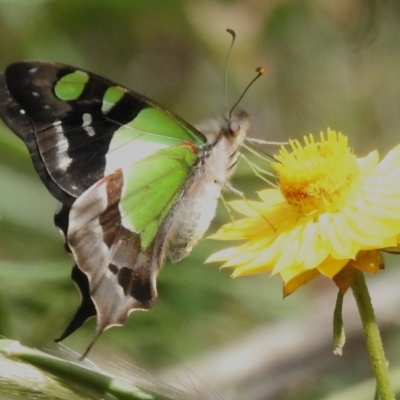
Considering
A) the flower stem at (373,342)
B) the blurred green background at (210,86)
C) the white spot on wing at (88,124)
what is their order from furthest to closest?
1. the blurred green background at (210,86)
2. the white spot on wing at (88,124)
3. the flower stem at (373,342)

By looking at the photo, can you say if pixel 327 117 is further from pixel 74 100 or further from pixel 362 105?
pixel 74 100

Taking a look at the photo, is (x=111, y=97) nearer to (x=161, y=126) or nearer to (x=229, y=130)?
(x=161, y=126)

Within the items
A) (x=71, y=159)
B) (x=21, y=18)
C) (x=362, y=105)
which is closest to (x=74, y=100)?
(x=71, y=159)

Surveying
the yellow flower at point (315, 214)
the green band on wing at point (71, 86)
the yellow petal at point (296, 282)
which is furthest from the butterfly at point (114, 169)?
the yellow petal at point (296, 282)

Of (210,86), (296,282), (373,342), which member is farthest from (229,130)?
(210,86)

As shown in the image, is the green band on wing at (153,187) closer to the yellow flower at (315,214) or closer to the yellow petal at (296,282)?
the yellow flower at (315,214)

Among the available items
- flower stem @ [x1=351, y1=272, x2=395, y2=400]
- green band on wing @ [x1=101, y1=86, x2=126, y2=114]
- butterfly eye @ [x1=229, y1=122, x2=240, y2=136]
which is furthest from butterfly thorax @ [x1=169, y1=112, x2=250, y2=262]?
flower stem @ [x1=351, y1=272, x2=395, y2=400]
